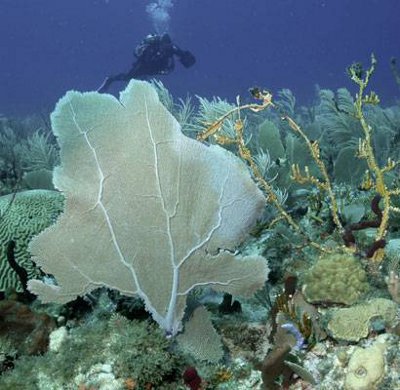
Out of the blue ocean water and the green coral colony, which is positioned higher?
the blue ocean water

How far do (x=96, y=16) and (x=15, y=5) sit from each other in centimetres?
2464

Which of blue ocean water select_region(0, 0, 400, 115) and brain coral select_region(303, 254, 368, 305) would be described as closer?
brain coral select_region(303, 254, 368, 305)

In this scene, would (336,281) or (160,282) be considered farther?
(336,281)

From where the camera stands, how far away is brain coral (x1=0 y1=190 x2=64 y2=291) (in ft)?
12.8

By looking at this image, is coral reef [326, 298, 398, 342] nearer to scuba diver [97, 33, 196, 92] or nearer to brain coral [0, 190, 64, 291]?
brain coral [0, 190, 64, 291]

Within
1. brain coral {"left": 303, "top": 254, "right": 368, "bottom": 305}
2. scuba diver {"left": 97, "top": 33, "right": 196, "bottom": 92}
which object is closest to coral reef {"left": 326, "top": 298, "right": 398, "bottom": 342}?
brain coral {"left": 303, "top": 254, "right": 368, "bottom": 305}

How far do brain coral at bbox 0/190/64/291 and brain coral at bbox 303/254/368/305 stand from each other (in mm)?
2452

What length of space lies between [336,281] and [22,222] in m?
2.99

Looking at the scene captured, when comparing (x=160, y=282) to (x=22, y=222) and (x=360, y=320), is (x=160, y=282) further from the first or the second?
(x=22, y=222)

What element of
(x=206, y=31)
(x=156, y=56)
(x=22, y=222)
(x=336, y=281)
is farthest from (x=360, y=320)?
(x=206, y=31)

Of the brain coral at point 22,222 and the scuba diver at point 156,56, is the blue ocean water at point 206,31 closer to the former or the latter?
the scuba diver at point 156,56

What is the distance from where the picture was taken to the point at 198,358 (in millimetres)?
2990

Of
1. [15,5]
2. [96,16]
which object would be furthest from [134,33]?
[15,5]

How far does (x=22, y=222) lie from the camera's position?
4.34 m
